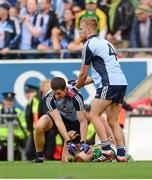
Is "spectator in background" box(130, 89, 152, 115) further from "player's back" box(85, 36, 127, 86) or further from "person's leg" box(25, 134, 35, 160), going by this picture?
"player's back" box(85, 36, 127, 86)

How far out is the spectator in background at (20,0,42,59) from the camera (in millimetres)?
21188

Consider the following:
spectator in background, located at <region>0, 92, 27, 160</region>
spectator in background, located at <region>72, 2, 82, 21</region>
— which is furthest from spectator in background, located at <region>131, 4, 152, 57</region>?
spectator in background, located at <region>0, 92, 27, 160</region>

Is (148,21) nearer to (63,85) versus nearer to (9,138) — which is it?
(9,138)

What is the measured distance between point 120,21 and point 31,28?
6.21 feet

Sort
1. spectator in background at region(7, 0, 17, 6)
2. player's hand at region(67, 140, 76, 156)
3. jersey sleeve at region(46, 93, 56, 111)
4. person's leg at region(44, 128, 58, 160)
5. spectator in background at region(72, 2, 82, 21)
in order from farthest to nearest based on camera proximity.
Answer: spectator in background at region(7, 0, 17, 6), spectator in background at region(72, 2, 82, 21), person's leg at region(44, 128, 58, 160), jersey sleeve at region(46, 93, 56, 111), player's hand at region(67, 140, 76, 156)

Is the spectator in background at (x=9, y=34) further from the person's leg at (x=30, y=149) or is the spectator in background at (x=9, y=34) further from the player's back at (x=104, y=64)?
the player's back at (x=104, y=64)

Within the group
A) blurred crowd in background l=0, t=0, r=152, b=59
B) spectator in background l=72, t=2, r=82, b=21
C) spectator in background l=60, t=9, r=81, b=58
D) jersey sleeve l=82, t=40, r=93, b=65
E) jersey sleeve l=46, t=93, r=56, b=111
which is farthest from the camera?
spectator in background l=72, t=2, r=82, b=21

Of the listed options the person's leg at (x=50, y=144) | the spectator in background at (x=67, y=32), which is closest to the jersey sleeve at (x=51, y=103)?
the person's leg at (x=50, y=144)

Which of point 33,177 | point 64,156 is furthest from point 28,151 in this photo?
point 33,177

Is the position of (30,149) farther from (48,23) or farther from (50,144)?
(48,23)

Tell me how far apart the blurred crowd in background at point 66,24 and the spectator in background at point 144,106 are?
1.07 m

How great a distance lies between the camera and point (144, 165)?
13.4 m

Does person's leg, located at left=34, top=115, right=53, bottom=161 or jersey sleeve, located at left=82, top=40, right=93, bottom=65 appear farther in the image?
person's leg, located at left=34, top=115, right=53, bottom=161

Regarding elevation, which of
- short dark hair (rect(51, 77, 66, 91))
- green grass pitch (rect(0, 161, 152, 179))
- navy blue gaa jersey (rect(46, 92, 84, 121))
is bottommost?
green grass pitch (rect(0, 161, 152, 179))
